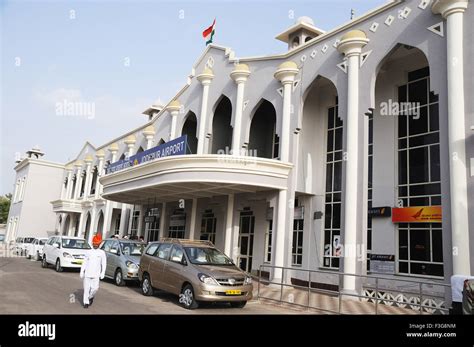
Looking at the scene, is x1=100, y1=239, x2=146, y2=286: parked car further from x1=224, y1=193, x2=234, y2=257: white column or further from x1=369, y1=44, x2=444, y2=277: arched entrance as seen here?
x1=369, y1=44, x2=444, y2=277: arched entrance

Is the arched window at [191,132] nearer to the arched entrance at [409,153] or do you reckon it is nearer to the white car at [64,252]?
the white car at [64,252]

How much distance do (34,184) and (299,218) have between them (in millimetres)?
36171

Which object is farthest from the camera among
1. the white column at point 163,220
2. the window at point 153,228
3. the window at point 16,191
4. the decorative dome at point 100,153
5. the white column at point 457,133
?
the window at point 16,191

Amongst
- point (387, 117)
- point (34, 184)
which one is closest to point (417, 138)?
point (387, 117)

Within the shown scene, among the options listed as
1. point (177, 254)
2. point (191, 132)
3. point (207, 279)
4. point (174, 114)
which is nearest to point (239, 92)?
point (174, 114)

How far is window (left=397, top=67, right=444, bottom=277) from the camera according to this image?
14500 mm

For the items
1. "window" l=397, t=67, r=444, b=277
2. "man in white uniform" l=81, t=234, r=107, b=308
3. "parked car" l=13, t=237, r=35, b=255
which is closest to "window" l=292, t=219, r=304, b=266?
"window" l=397, t=67, r=444, b=277

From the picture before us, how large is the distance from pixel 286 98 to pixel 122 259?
9178 mm

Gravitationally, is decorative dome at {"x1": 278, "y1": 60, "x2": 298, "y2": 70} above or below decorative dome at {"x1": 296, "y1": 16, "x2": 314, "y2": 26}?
below

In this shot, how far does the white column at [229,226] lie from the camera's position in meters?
18.2

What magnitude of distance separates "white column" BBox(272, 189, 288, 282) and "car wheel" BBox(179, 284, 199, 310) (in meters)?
6.02

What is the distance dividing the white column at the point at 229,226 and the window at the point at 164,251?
242 inches

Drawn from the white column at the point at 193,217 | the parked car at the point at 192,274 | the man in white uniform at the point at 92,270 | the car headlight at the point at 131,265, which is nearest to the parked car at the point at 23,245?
the white column at the point at 193,217
